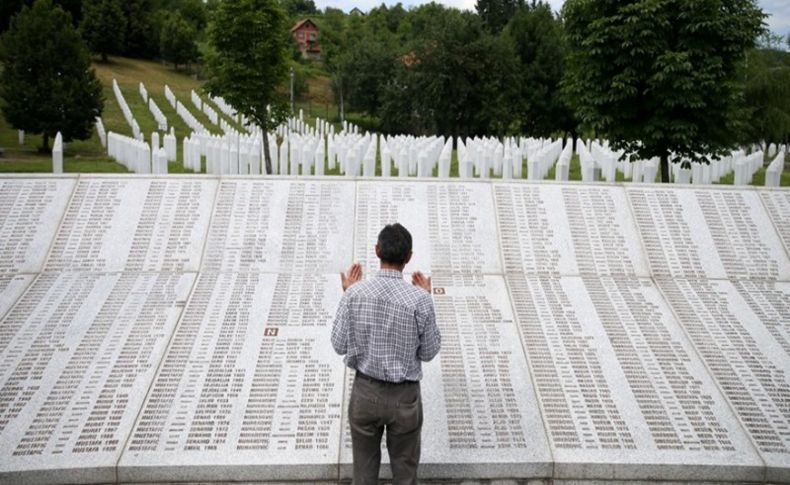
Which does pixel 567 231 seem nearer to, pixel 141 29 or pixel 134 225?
pixel 134 225

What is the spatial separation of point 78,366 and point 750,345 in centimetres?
619

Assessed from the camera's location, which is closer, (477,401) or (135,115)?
(477,401)

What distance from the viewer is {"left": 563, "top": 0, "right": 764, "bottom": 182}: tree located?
12.2m

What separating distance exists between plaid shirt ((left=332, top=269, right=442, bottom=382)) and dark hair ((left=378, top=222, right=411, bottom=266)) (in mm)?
93

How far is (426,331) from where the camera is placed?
13.5 feet

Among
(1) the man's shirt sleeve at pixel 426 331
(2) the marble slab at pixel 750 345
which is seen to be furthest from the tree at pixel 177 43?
(1) the man's shirt sleeve at pixel 426 331

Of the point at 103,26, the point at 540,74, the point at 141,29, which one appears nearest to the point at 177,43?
the point at 103,26

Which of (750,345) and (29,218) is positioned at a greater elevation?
(29,218)

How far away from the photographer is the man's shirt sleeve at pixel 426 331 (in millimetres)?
4070

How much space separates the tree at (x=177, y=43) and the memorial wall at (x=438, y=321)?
191ft

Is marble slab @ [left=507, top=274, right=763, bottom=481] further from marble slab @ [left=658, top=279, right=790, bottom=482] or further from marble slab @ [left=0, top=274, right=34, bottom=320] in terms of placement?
marble slab @ [left=0, top=274, right=34, bottom=320]

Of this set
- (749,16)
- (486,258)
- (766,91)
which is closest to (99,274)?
(486,258)

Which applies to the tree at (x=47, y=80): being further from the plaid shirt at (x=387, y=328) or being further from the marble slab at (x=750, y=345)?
the plaid shirt at (x=387, y=328)

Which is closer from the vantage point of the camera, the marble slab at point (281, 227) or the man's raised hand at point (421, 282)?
the man's raised hand at point (421, 282)
